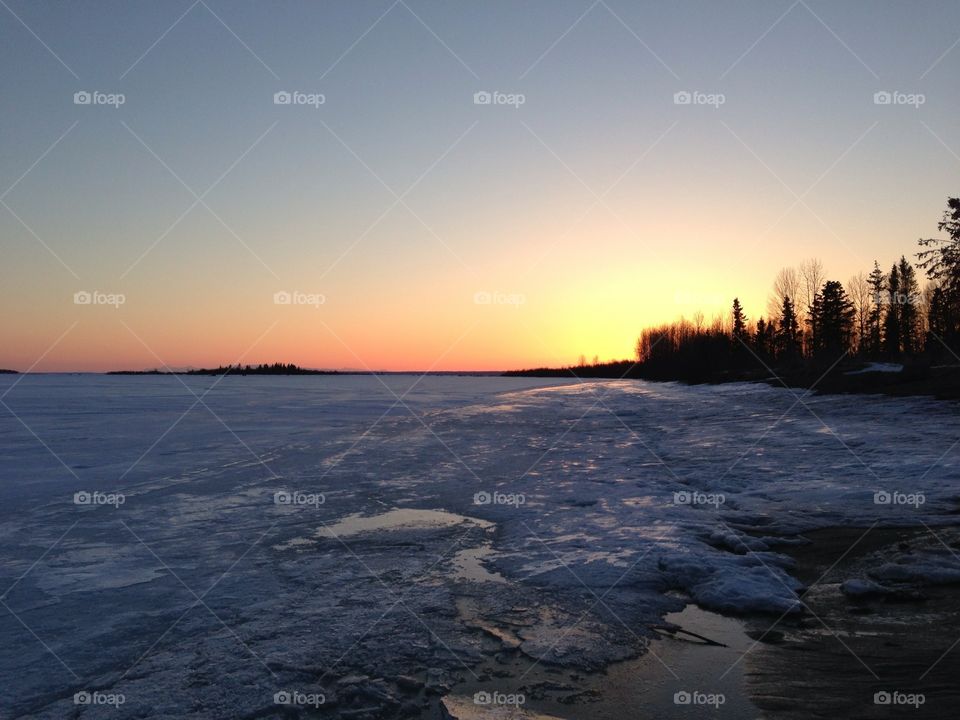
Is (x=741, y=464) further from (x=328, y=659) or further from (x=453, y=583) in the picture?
(x=328, y=659)

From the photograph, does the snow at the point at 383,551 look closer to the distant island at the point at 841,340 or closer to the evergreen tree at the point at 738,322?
the distant island at the point at 841,340

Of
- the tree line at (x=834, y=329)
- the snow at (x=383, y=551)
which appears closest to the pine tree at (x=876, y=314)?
the tree line at (x=834, y=329)

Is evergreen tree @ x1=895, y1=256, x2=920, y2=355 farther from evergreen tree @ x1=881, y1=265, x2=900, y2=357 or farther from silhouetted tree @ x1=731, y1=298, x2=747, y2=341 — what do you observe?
silhouetted tree @ x1=731, y1=298, x2=747, y2=341

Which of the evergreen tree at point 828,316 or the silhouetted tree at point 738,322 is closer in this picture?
the evergreen tree at point 828,316

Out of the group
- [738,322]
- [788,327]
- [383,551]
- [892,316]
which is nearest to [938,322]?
[892,316]

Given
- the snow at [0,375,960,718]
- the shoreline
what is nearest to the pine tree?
the shoreline

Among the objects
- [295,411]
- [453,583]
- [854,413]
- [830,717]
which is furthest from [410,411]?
[830,717]

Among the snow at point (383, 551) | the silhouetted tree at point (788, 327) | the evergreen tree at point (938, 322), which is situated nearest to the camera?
the snow at point (383, 551)

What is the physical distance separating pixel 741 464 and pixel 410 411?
704 inches

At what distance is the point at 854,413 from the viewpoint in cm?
1914

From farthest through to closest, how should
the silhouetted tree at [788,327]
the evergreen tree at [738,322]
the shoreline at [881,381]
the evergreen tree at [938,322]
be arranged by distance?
the evergreen tree at [738,322] → the silhouetted tree at [788,327] → the evergreen tree at [938,322] → the shoreline at [881,381]

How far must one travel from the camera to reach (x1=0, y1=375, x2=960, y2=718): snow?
3871 mm

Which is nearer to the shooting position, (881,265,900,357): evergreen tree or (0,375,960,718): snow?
(0,375,960,718): snow

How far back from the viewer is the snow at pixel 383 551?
152 inches
